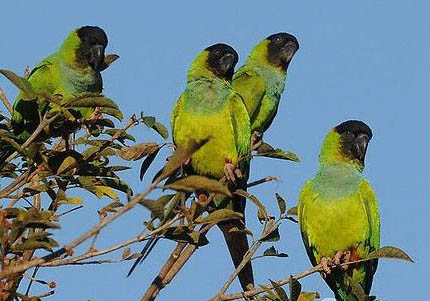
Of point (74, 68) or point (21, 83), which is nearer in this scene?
point (21, 83)

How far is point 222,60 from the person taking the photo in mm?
5617

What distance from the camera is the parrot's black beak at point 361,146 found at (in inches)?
208

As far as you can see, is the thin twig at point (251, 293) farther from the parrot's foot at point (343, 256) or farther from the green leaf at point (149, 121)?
the parrot's foot at point (343, 256)

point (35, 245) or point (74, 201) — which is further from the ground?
point (74, 201)

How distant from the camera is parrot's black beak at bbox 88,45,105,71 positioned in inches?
228

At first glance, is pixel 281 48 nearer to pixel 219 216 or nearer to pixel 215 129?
pixel 215 129

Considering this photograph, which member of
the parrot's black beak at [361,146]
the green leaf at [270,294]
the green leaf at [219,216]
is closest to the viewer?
the green leaf at [219,216]

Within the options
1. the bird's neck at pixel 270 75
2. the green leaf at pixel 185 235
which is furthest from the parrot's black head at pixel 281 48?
the green leaf at pixel 185 235

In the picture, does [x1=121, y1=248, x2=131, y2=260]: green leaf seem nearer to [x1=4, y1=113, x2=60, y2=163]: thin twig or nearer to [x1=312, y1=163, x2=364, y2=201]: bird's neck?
[x1=4, y1=113, x2=60, y2=163]: thin twig

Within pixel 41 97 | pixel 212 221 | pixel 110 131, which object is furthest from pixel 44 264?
pixel 110 131

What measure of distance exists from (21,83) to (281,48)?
4333mm

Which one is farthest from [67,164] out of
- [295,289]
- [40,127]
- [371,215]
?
[371,215]

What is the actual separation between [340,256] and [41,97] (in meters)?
2.32

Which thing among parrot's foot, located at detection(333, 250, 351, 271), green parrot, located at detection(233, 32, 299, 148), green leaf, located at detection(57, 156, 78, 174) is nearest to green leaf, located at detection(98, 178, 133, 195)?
green leaf, located at detection(57, 156, 78, 174)
